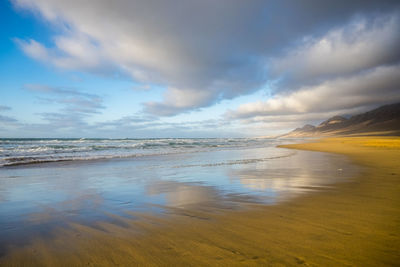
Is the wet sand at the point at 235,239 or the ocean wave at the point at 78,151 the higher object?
the ocean wave at the point at 78,151

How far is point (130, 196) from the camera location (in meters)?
5.02

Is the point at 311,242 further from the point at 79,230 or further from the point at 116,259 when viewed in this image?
the point at 79,230

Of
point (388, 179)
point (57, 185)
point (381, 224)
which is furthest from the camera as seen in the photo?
point (57, 185)

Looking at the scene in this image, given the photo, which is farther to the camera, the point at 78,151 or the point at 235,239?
the point at 78,151

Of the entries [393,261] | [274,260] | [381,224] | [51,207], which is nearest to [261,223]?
[274,260]

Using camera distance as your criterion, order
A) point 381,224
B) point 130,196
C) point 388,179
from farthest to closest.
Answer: point 388,179, point 130,196, point 381,224

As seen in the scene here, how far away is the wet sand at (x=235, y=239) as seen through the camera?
7.12 ft

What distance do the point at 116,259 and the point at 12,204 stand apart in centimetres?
395

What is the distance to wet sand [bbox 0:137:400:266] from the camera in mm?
2170

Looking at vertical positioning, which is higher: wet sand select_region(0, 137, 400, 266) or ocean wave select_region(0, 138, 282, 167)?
ocean wave select_region(0, 138, 282, 167)

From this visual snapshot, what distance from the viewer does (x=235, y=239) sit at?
2.60 meters

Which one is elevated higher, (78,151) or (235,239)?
(78,151)

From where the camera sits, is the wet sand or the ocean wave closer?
the wet sand

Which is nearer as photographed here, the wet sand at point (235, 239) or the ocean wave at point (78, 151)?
the wet sand at point (235, 239)
